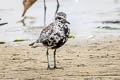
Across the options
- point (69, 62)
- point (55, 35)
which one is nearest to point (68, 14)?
point (69, 62)

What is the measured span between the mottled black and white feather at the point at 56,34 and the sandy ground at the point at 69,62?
462 millimetres

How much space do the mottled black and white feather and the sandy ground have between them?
1.52ft

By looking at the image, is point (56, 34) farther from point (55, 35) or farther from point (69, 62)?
point (69, 62)

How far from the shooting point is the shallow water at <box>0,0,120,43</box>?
12430 mm

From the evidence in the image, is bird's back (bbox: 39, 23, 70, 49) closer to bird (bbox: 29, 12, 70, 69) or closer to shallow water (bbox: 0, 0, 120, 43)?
bird (bbox: 29, 12, 70, 69)

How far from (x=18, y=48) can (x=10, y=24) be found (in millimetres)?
4210

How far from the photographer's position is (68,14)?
16.1 metres

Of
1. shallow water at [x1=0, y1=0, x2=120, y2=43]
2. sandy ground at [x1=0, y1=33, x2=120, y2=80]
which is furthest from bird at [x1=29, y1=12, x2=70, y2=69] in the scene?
shallow water at [x1=0, y1=0, x2=120, y2=43]

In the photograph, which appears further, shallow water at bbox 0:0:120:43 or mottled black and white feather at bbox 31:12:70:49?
shallow water at bbox 0:0:120:43

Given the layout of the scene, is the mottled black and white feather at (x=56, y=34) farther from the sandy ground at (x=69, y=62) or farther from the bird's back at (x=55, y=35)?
the sandy ground at (x=69, y=62)

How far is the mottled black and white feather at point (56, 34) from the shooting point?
732 cm

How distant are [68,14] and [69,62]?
7.85 meters

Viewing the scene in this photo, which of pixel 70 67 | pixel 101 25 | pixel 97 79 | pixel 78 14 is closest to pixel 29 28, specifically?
pixel 101 25

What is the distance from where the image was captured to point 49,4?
19.4m
